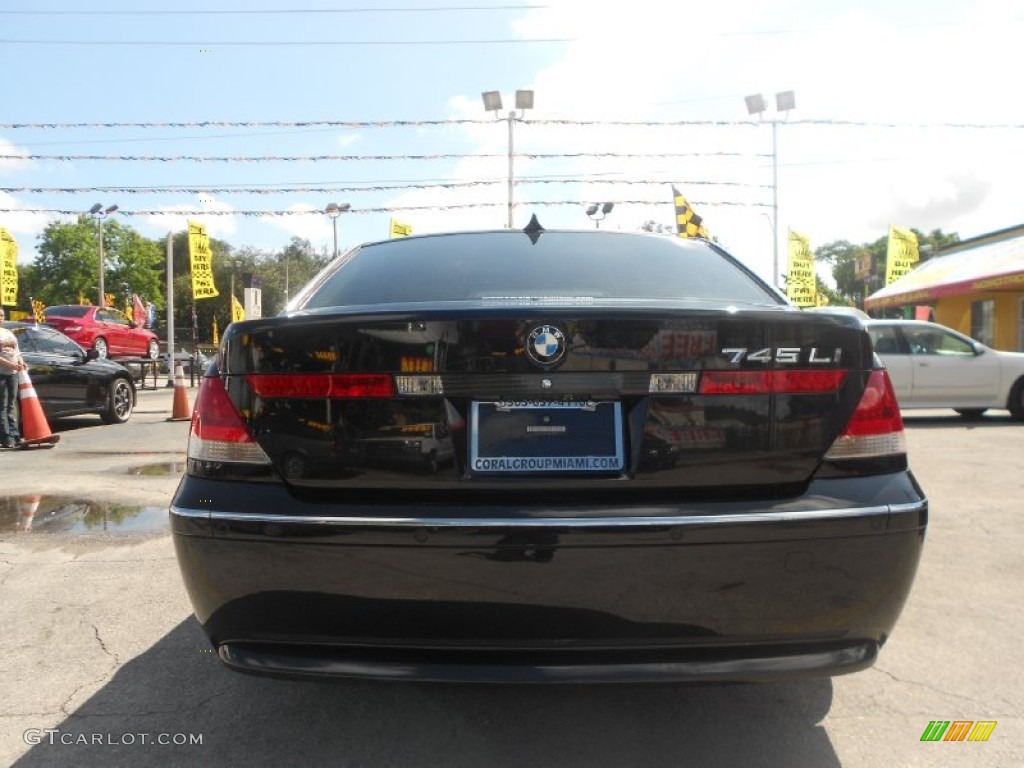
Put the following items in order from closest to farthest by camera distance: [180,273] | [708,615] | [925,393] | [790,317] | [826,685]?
[708,615]
[790,317]
[826,685]
[925,393]
[180,273]

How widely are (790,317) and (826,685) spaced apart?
1.45m

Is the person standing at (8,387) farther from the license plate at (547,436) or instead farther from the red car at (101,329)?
the red car at (101,329)

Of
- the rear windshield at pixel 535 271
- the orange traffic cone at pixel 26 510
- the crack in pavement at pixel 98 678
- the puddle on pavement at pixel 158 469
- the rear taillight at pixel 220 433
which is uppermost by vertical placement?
the rear windshield at pixel 535 271

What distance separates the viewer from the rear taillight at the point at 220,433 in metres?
2.12

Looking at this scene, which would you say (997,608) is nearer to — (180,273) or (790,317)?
(790,317)

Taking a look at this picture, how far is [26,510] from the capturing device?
18.1ft

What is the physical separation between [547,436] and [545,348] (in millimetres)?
234

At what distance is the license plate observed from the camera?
2.03m

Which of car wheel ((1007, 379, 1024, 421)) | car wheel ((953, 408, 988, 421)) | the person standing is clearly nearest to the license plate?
the person standing

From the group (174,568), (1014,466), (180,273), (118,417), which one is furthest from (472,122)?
(180,273)

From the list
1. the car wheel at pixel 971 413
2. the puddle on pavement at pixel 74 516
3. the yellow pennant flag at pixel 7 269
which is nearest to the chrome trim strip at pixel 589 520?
the puddle on pavement at pixel 74 516

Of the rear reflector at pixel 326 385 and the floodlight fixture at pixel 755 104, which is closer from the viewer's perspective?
the rear reflector at pixel 326 385

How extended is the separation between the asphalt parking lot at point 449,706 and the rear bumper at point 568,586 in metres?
0.11

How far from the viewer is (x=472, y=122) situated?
23.0 meters
